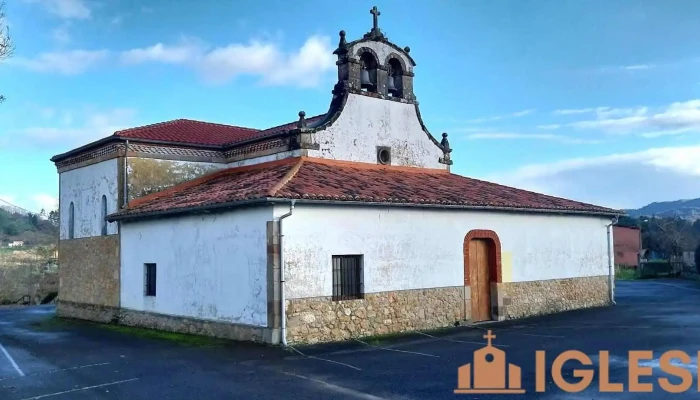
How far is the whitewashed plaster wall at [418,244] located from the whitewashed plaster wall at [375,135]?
123 inches

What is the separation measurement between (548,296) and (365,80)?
8526 millimetres

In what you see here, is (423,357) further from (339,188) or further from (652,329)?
(652,329)

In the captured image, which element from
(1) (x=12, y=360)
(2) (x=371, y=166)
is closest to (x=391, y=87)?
(2) (x=371, y=166)

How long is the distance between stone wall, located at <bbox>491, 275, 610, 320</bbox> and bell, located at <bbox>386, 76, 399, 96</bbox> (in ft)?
21.0

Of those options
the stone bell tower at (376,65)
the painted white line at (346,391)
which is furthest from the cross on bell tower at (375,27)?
the painted white line at (346,391)

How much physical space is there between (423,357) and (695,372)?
4.44 m

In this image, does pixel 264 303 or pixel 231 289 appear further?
pixel 231 289

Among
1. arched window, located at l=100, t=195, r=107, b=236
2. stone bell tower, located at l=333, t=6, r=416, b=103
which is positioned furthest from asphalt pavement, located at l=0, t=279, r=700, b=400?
stone bell tower, located at l=333, t=6, r=416, b=103

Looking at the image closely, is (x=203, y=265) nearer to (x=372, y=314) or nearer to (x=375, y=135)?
(x=372, y=314)

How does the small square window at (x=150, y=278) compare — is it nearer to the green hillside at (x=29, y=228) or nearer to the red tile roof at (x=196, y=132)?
the red tile roof at (x=196, y=132)

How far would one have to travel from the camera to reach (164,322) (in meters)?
17.0

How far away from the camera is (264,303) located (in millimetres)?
13750

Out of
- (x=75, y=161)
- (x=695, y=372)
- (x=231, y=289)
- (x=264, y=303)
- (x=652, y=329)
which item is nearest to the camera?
(x=695, y=372)

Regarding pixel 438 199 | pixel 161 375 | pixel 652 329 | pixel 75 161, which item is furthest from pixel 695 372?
pixel 75 161
